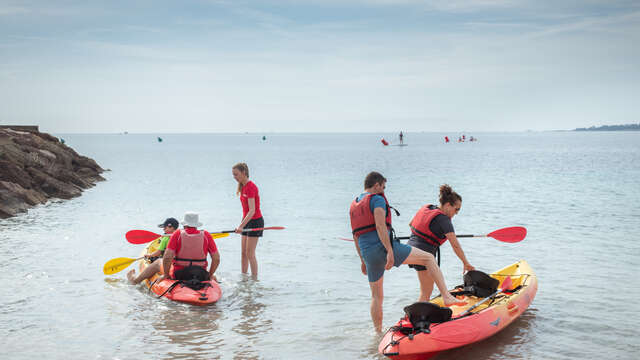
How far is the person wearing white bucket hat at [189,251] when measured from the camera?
8.24 m

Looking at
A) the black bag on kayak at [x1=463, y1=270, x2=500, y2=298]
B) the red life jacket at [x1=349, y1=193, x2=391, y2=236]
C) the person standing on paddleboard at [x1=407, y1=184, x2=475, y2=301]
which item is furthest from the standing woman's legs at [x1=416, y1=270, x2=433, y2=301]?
the red life jacket at [x1=349, y1=193, x2=391, y2=236]

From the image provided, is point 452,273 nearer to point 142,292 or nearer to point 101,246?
point 142,292

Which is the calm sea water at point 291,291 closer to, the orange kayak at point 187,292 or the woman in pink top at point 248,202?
the orange kayak at point 187,292

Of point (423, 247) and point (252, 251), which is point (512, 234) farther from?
Answer: point (252, 251)

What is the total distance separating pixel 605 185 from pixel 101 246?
26.1 metres

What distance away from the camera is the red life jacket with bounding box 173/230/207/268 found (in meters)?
8.26

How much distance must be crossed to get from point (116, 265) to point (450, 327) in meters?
6.26

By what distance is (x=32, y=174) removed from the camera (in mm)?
21906

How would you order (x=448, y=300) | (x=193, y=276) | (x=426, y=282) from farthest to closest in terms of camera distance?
1. (x=193, y=276)
2. (x=426, y=282)
3. (x=448, y=300)

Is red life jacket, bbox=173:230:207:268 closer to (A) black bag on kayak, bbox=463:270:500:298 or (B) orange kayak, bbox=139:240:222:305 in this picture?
(B) orange kayak, bbox=139:240:222:305

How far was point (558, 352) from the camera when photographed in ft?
23.0

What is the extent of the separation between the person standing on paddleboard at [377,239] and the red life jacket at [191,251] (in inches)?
111

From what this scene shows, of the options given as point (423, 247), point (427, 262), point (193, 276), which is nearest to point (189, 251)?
point (193, 276)

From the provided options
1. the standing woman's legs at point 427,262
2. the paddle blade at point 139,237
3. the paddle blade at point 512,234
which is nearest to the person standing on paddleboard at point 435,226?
the standing woman's legs at point 427,262
